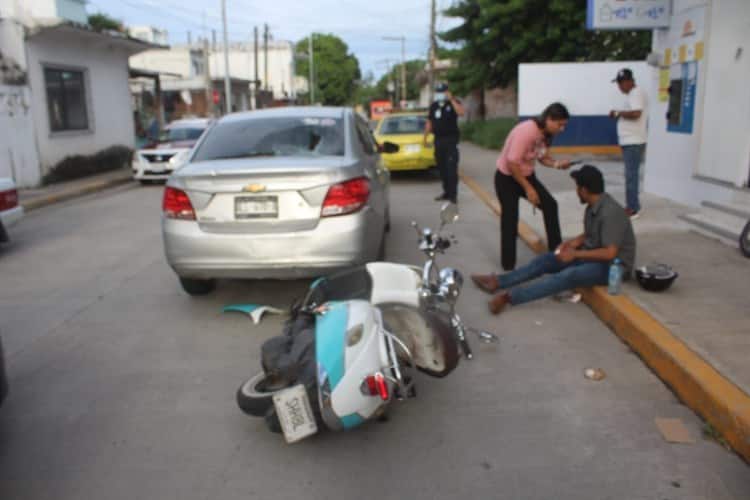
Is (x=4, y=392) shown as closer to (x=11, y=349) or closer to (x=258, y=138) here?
(x=11, y=349)

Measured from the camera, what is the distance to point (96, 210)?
41.8ft

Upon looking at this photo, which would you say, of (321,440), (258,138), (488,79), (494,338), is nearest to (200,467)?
(321,440)

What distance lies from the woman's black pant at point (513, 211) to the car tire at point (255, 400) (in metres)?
3.72

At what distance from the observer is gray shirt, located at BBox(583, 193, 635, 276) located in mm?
5301

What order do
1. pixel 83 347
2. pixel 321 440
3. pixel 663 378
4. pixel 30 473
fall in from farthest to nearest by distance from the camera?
pixel 83 347, pixel 663 378, pixel 321 440, pixel 30 473

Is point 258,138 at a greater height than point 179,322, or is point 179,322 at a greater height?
point 258,138

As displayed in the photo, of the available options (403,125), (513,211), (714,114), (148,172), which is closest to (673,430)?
(513,211)

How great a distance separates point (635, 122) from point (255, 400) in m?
6.63

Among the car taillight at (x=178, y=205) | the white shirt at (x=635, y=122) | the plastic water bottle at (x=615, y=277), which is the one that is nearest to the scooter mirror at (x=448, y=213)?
the plastic water bottle at (x=615, y=277)

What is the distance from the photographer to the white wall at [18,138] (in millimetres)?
14961

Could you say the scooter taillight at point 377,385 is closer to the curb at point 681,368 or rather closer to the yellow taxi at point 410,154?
the curb at point 681,368

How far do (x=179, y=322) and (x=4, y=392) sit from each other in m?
2.18

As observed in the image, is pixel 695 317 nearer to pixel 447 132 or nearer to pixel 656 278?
pixel 656 278

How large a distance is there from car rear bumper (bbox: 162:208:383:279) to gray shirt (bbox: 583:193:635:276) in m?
1.77
